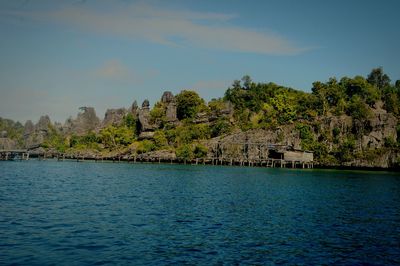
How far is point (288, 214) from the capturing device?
32.5 m

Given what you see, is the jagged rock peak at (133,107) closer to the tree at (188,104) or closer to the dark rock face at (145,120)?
the dark rock face at (145,120)

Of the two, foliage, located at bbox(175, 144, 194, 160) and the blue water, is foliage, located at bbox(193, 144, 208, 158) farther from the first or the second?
the blue water

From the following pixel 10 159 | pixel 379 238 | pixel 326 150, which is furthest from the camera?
pixel 10 159

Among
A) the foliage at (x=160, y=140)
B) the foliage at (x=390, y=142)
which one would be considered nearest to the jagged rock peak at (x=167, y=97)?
the foliage at (x=160, y=140)

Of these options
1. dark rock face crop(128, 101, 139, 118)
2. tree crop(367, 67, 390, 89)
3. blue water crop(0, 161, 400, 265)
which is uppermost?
tree crop(367, 67, 390, 89)

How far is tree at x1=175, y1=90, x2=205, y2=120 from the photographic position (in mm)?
157250

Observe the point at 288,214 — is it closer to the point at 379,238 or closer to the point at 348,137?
the point at 379,238

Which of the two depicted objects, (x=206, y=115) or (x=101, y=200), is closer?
(x=101, y=200)

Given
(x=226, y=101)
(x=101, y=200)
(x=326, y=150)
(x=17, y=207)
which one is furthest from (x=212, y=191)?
(x=226, y=101)

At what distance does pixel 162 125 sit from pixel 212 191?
353 ft

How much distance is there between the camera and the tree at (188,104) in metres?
157

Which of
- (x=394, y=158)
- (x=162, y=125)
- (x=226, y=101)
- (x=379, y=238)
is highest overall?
(x=226, y=101)

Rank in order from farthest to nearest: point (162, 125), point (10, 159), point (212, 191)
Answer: point (162, 125)
point (10, 159)
point (212, 191)

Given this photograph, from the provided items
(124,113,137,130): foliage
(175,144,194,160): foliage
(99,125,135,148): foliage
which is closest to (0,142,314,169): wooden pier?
Answer: (175,144,194,160): foliage
